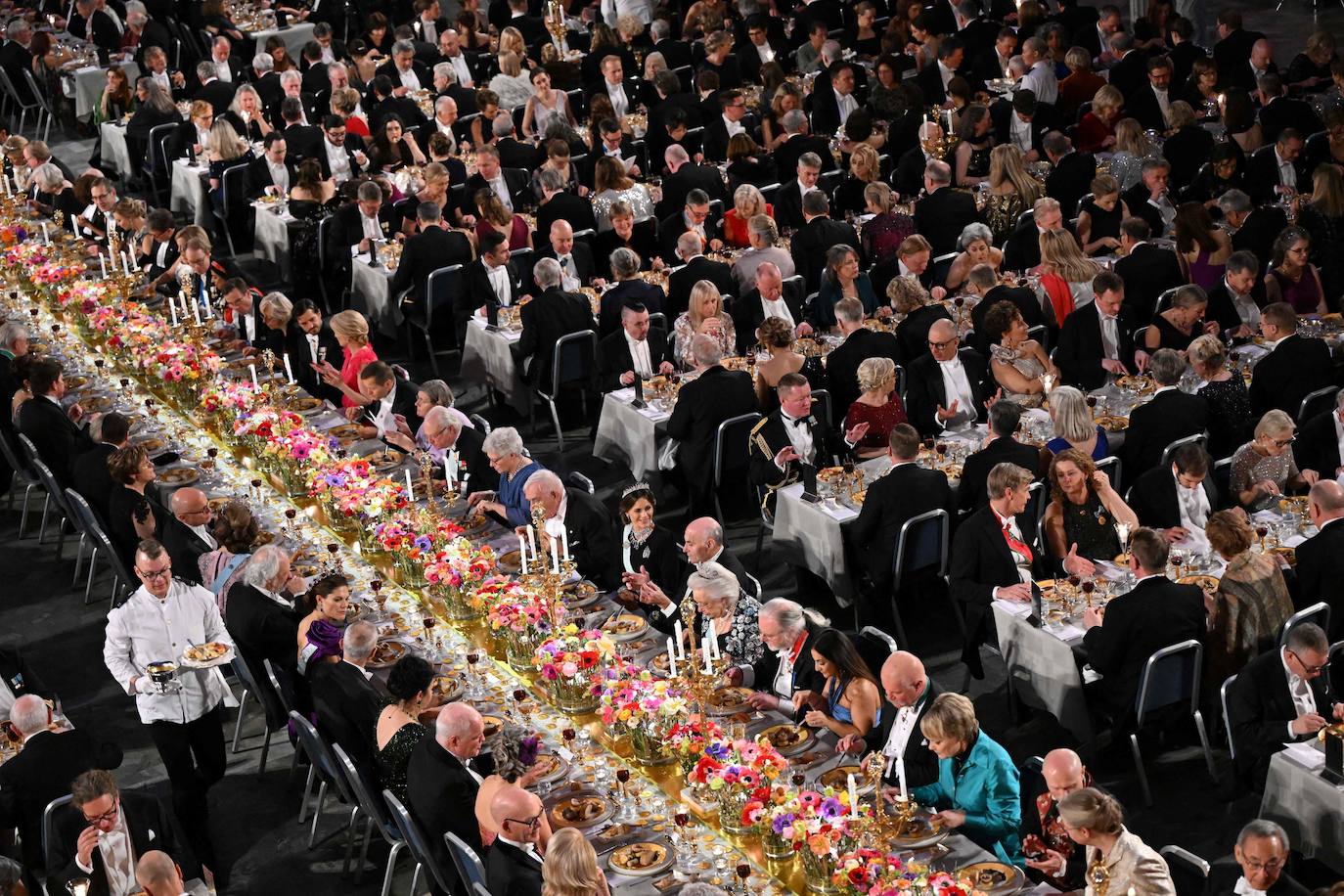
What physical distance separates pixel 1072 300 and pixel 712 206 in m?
3.78

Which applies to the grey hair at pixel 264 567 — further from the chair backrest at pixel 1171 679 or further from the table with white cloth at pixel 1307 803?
the table with white cloth at pixel 1307 803

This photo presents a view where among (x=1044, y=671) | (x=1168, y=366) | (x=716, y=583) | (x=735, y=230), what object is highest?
(x=1168, y=366)

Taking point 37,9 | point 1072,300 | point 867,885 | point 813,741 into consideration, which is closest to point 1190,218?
point 1072,300

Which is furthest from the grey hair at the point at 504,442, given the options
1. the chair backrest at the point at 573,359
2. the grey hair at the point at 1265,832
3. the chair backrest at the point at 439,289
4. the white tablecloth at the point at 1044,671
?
the grey hair at the point at 1265,832

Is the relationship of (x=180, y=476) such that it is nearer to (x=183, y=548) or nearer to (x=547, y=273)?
(x=183, y=548)

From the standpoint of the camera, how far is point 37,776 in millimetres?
8125

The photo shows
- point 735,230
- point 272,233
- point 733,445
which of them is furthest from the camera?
point 272,233

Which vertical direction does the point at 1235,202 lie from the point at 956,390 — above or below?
above

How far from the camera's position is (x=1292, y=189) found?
45.4 ft

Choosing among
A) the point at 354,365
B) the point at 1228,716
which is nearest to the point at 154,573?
the point at 354,365

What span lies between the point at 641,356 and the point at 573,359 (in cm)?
65

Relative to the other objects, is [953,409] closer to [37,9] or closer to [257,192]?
[257,192]

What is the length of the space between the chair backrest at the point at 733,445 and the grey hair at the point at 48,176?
25.2 feet

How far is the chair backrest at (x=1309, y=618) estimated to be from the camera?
26.5 feet
